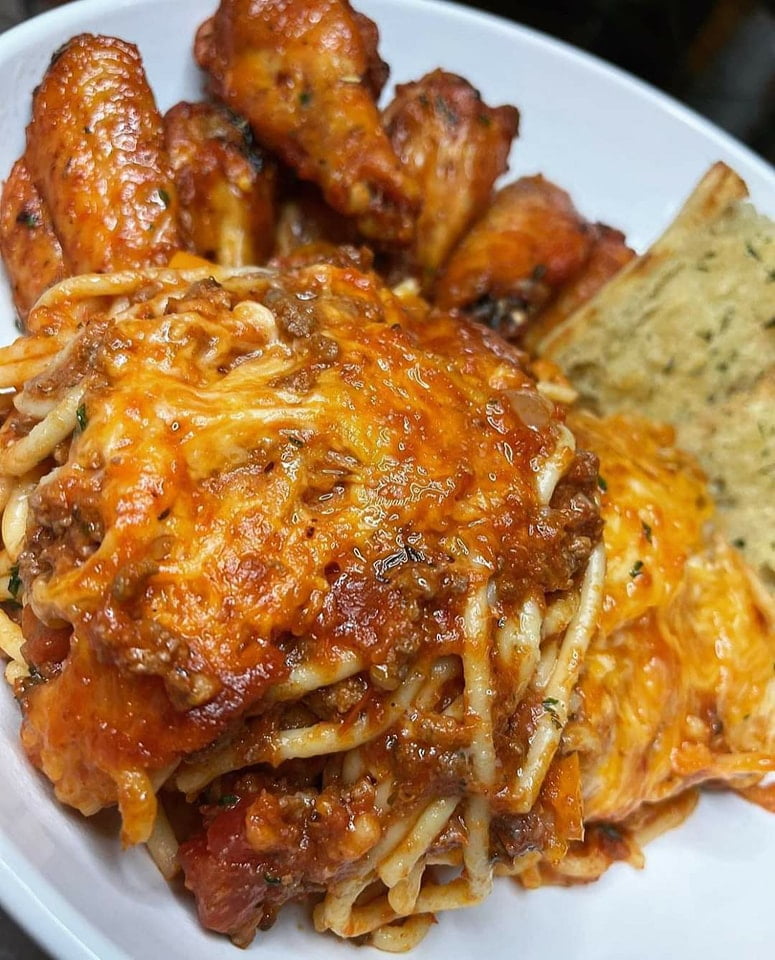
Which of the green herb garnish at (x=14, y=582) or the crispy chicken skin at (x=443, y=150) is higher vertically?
the crispy chicken skin at (x=443, y=150)

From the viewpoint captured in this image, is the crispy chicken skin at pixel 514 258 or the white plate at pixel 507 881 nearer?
the white plate at pixel 507 881

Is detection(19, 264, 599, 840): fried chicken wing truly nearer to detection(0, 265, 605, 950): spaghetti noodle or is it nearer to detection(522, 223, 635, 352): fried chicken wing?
detection(0, 265, 605, 950): spaghetti noodle

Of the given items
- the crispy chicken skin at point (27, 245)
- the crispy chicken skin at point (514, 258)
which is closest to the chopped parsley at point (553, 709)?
the crispy chicken skin at point (514, 258)

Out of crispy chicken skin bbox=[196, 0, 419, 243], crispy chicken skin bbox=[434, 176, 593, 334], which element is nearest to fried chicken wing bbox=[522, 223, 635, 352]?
crispy chicken skin bbox=[434, 176, 593, 334]

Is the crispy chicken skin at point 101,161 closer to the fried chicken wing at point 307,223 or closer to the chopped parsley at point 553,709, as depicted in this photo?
the fried chicken wing at point 307,223

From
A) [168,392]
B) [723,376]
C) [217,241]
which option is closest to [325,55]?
[217,241]

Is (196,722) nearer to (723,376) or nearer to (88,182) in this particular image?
(88,182)
